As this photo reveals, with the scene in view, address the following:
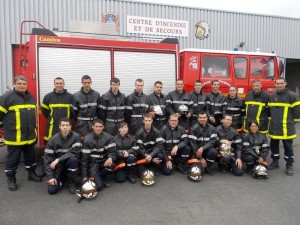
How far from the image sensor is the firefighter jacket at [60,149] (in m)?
3.98

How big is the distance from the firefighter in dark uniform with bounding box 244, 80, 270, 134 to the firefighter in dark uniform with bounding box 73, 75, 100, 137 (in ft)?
9.69

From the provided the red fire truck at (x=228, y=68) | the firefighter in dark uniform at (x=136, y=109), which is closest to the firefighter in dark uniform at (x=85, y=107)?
the firefighter in dark uniform at (x=136, y=109)

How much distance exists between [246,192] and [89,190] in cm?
229

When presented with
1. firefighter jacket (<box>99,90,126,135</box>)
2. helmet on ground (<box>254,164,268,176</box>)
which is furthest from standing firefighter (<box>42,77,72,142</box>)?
helmet on ground (<box>254,164,268,176</box>)

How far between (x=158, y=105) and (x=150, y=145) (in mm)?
869

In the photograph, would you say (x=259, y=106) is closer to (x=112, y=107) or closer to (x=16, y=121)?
(x=112, y=107)

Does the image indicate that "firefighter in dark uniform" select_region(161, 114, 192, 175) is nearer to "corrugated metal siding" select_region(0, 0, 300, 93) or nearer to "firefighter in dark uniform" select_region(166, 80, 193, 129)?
"firefighter in dark uniform" select_region(166, 80, 193, 129)

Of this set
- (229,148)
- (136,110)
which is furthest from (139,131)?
(229,148)

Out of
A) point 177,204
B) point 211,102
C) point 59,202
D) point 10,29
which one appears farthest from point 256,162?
point 10,29

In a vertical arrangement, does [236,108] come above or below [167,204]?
above

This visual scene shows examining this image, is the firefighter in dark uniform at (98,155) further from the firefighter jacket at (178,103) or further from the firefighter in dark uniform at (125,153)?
the firefighter jacket at (178,103)

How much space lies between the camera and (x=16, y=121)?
4008mm

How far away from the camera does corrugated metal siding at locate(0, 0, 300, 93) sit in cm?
878

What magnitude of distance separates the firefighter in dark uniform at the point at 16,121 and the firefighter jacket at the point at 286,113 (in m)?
4.18
